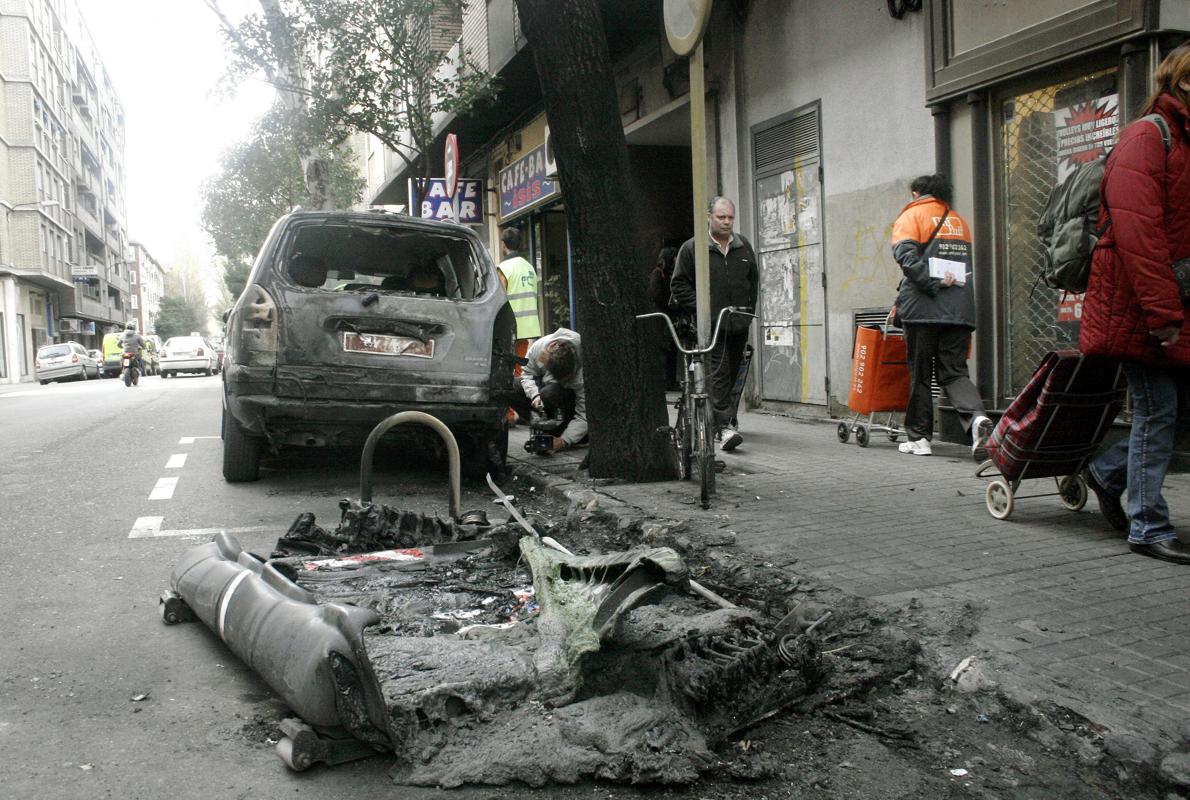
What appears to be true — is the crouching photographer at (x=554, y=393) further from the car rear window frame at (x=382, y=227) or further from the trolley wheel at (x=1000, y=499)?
the trolley wheel at (x=1000, y=499)

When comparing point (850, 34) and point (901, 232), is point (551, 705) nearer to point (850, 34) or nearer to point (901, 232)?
point (901, 232)

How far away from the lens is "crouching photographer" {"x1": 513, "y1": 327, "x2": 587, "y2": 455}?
804cm

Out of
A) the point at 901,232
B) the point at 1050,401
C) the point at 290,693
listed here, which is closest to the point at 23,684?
the point at 290,693

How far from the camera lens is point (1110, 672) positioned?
289 centimetres

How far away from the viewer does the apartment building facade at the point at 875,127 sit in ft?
22.3

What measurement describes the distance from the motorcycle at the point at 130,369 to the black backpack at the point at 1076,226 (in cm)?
2658

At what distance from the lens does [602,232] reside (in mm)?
6312

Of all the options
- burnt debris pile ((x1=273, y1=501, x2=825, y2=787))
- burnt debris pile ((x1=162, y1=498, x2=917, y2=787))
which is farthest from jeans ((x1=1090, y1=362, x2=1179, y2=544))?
burnt debris pile ((x1=273, y1=501, x2=825, y2=787))

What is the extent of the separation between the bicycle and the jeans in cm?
211

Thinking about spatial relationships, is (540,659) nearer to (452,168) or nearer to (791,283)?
(791,283)

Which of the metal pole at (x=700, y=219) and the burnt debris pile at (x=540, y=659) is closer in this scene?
the burnt debris pile at (x=540, y=659)

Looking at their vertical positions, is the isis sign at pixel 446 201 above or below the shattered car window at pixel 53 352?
above

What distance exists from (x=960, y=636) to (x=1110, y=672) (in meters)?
0.46

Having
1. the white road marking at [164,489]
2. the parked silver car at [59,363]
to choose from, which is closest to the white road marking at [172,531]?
the white road marking at [164,489]
